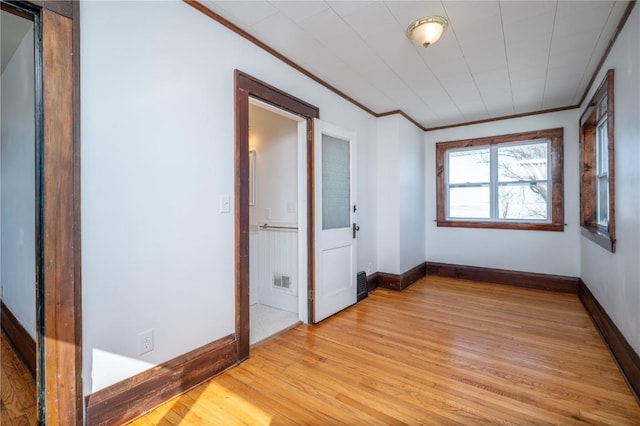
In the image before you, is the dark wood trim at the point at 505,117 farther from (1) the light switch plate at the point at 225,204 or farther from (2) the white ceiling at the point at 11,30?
(2) the white ceiling at the point at 11,30

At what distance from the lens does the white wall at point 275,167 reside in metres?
3.33

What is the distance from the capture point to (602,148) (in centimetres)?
307

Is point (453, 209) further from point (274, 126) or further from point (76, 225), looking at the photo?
point (76, 225)

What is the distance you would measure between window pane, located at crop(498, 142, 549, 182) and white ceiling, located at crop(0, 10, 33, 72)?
5.35m

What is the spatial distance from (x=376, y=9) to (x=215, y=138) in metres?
1.42

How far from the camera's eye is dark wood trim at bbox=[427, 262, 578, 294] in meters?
4.05

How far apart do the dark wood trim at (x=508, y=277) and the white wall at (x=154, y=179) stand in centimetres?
384

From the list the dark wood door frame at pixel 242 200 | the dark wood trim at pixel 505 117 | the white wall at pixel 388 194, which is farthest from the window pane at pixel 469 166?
the dark wood door frame at pixel 242 200

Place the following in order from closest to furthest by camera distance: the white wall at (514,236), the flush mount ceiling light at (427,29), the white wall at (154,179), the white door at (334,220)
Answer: the white wall at (154,179), the flush mount ceiling light at (427,29), the white door at (334,220), the white wall at (514,236)

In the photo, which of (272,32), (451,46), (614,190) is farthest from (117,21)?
(614,190)

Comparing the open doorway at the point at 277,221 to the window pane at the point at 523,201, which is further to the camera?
the window pane at the point at 523,201

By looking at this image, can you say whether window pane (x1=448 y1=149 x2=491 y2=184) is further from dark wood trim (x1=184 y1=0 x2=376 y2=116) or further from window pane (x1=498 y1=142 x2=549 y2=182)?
dark wood trim (x1=184 y1=0 x2=376 y2=116)

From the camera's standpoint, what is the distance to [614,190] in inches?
90.4

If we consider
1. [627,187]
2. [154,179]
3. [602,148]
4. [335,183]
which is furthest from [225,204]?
[602,148]
